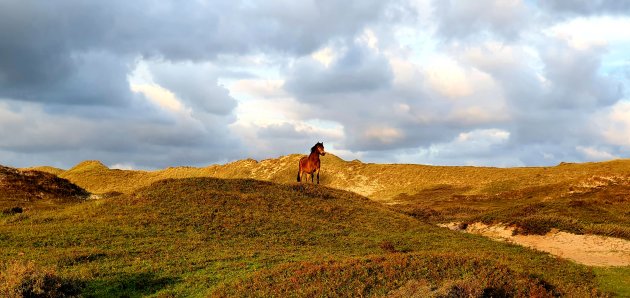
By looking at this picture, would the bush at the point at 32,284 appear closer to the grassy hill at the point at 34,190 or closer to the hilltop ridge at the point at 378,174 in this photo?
the grassy hill at the point at 34,190

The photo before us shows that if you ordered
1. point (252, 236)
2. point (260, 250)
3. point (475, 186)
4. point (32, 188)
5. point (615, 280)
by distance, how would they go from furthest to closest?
point (475, 186) < point (32, 188) < point (252, 236) < point (260, 250) < point (615, 280)

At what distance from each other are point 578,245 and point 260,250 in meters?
26.2

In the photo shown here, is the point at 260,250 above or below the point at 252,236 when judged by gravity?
below

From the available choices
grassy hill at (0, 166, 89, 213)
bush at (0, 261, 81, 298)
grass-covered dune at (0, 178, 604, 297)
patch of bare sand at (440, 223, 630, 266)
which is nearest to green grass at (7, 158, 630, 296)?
grass-covered dune at (0, 178, 604, 297)

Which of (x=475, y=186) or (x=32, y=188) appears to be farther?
(x=475, y=186)

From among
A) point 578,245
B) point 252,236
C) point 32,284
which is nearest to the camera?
point 32,284

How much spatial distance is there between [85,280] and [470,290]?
16588mm

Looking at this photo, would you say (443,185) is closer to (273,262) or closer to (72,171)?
(273,262)

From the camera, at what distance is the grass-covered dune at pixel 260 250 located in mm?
19734

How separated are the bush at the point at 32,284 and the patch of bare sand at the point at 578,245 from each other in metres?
32.2

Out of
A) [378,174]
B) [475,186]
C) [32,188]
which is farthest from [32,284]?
[378,174]

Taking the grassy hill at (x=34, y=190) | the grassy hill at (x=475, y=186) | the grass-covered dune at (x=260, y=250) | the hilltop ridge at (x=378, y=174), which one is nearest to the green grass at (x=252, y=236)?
the grass-covered dune at (x=260, y=250)

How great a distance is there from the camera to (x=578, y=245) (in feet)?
127

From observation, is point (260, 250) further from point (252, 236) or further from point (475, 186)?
point (475, 186)
